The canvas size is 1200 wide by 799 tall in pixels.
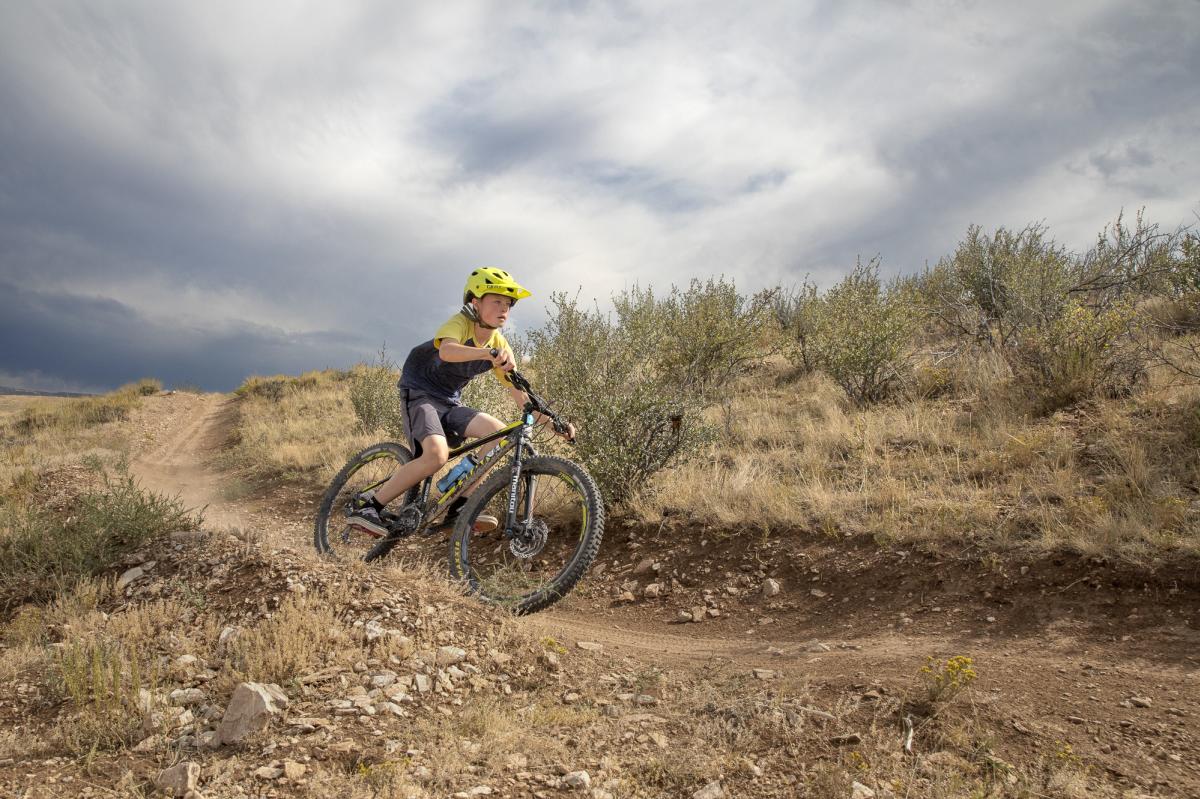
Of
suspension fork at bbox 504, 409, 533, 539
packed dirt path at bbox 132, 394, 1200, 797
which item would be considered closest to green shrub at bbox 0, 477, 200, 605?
packed dirt path at bbox 132, 394, 1200, 797

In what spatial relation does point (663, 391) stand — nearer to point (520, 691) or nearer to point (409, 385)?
point (409, 385)

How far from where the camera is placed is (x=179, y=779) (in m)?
2.63

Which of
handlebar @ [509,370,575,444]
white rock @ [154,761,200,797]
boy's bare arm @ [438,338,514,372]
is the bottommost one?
white rock @ [154,761,200,797]

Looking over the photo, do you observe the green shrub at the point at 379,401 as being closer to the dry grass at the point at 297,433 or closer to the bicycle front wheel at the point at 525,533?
the dry grass at the point at 297,433

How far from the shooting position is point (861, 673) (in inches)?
146

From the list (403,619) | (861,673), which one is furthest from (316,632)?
(861,673)

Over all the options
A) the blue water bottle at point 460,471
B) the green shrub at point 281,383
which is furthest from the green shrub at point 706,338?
the green shrub at point 281,383

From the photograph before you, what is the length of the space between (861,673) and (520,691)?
6.30 ft

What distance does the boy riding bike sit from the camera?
5.04 m

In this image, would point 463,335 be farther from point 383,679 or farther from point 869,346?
point 869,346

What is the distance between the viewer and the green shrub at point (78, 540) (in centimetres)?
513

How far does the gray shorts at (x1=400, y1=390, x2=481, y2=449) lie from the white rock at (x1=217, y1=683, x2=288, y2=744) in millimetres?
2448

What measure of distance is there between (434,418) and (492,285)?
1188 millimetres

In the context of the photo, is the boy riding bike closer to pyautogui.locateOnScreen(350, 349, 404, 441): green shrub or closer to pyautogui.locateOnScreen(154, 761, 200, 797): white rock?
pyautogui.locateOnScreen(154, 761, 200, 797): white rock
